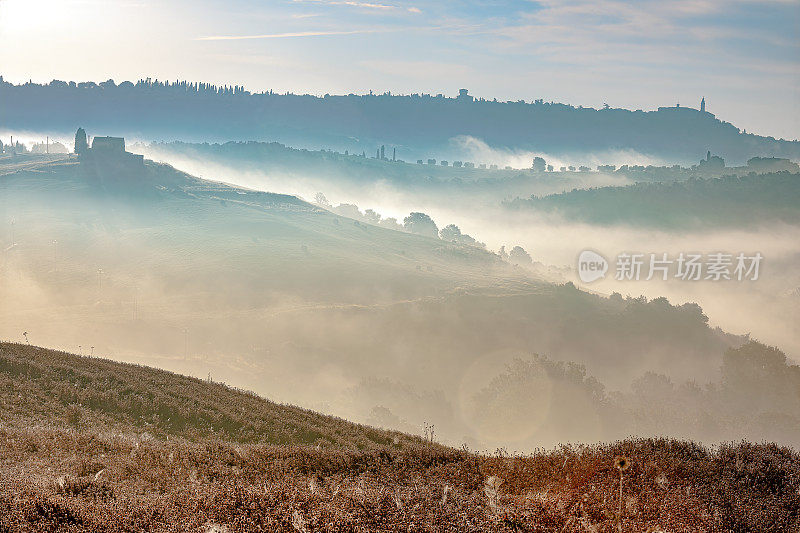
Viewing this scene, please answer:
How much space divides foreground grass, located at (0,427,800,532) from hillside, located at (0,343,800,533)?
0.03 m

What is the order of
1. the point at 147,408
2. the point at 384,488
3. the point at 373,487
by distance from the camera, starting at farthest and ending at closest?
the point at 147,408, the point at 373,487, the point at 384,488

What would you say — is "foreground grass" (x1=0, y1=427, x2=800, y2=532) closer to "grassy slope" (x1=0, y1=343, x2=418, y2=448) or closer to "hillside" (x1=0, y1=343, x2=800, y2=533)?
"hillside" (x1=0, y1=343, x2=800, y2=533)

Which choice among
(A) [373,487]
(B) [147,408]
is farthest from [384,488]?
(B) [147,408]

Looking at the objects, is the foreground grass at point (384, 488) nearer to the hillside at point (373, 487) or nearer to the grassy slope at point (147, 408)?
the hillside at point (373, 487)

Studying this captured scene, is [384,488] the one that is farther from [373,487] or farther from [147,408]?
[147,408]

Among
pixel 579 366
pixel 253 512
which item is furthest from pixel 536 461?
pixel 579 366

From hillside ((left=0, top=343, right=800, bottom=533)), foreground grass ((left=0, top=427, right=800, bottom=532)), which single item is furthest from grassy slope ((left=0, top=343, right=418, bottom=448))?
foreground grass ((left=0, top=427, right=800, bottom=532))

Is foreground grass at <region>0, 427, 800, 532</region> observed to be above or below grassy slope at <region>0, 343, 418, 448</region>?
above

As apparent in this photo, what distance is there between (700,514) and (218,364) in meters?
173

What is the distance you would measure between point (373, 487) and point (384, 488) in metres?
0.34

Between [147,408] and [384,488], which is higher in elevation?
[384,488]

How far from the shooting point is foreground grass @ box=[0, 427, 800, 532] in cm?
860

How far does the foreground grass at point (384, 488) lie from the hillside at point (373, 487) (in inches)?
1.3

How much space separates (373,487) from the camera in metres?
10.8
